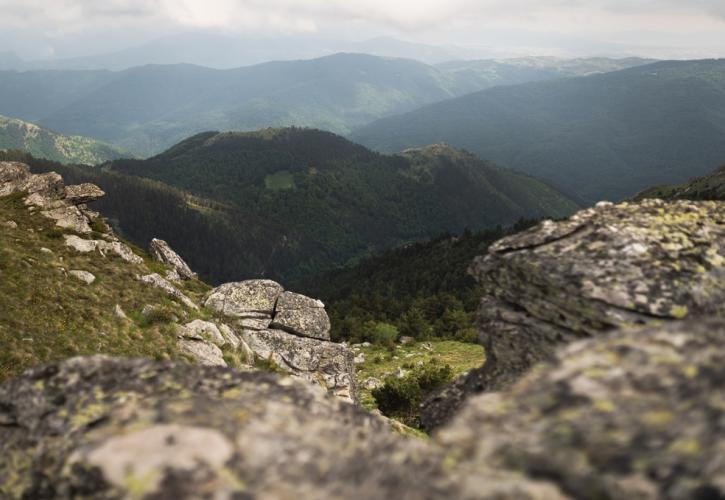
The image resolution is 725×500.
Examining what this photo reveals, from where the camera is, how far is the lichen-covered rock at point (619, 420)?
518cm

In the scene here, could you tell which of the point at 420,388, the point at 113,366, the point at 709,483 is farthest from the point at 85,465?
the point at 420,388

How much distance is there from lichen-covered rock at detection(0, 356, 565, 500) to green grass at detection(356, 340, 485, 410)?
109 feet

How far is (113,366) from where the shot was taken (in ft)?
32.5

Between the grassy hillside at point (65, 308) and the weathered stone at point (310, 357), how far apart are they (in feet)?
21.5

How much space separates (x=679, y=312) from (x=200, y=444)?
468 inches

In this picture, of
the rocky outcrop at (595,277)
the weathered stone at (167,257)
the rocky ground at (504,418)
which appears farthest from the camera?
the weathered stone at (167,257)

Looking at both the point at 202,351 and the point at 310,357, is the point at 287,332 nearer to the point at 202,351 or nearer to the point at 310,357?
the point at 310,357

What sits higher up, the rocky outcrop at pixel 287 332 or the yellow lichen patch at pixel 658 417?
the yellow lichen patch at pixel 658 417

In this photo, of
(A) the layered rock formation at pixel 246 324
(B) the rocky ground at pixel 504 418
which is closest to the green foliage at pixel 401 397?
(A) the layered rock formation at pixel 246 324

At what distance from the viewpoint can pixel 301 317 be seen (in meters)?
38.3

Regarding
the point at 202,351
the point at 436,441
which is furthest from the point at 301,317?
Answer: the point at 436,441

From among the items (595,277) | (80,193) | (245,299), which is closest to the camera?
(595,277)

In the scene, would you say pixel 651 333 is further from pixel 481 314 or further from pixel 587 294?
pixel 481 314

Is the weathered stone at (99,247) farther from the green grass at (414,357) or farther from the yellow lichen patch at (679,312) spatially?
the yellow lichen patch at (679,312)
